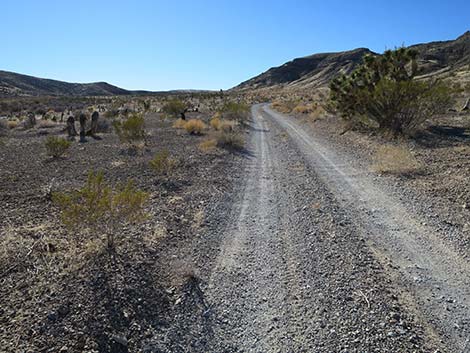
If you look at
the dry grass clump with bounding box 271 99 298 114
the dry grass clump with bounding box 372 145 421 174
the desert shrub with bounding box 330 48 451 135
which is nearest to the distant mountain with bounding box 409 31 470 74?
the dry grass clump with bounding box 271 99 298 114

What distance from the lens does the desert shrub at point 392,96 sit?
15.4 metres

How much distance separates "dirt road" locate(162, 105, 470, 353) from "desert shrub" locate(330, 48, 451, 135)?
29.1 ft

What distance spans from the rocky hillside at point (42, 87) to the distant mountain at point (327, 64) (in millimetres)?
63881

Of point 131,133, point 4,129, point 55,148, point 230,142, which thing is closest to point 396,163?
point 230,142

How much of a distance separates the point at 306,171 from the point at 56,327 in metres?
8.66

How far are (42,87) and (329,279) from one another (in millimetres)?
125237

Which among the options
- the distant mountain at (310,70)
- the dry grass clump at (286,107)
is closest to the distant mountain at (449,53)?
the distant mountain at (310,70)

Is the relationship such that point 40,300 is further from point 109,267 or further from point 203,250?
point 203,250

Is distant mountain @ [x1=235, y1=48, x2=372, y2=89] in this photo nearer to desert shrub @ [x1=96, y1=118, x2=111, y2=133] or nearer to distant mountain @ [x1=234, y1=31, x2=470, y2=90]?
distant mountain @ [x1=234, y1=31, x2=470, y2=90]

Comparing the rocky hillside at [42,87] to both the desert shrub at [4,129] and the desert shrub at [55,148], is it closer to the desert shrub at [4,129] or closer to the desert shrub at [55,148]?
the desert shrub at [4,129]

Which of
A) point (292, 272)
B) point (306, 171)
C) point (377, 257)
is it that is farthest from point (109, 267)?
point (306, 171)

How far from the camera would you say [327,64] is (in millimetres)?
142625

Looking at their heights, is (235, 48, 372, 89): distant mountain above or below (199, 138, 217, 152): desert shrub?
above

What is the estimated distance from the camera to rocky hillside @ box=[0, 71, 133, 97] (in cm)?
8794
